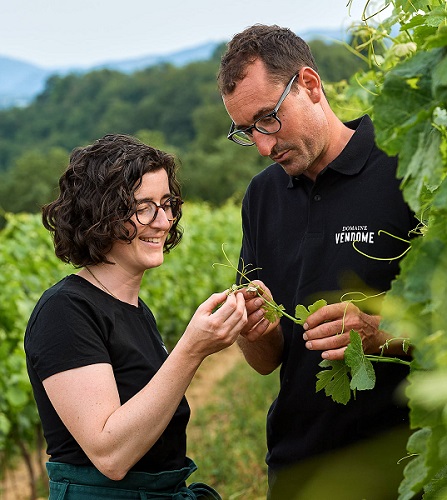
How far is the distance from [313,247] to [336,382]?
0.62 m

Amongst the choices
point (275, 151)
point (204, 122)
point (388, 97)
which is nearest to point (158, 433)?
point (275, 151)

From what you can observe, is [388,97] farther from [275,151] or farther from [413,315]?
[275,151]

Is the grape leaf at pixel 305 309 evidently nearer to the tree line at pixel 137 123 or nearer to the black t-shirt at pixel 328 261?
the black t-shirt at pixel 328 261

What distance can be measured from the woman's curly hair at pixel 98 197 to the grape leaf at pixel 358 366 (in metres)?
0.80

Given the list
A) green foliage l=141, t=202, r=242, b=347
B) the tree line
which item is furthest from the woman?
the tree line

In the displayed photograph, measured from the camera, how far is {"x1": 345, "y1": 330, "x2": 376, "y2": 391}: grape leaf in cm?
185

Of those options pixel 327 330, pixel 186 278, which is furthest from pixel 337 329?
pixel 186 278

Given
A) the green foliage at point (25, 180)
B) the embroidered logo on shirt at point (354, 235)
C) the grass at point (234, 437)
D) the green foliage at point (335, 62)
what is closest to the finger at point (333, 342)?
the embroidered logo on shirt at point (354, 235)

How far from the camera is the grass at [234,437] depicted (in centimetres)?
602

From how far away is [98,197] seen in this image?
2387mm

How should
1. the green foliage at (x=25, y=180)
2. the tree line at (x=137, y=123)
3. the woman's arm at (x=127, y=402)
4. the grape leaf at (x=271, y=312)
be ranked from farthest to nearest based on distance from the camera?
1. the tree line at (x=137, y=123)
2. the green foliage at (x=25, y=180)
3. the grape leaf at (x=271, y=312)
4. the woman's arm at (x=127, y=402)

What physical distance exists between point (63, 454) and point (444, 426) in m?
1.37

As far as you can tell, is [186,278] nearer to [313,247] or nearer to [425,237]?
[313,247]

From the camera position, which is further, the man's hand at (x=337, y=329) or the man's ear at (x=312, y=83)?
the man's ear at (x=312, y=83)
